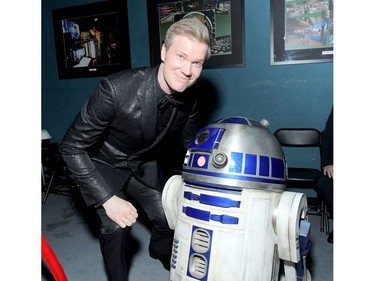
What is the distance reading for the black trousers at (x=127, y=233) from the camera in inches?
60.1

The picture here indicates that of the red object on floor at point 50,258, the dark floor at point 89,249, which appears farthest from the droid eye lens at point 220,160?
the dark floor at point 89,249

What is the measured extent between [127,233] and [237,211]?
0.61 metres

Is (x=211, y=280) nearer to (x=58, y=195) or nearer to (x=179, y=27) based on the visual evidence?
(x=179, y=27)

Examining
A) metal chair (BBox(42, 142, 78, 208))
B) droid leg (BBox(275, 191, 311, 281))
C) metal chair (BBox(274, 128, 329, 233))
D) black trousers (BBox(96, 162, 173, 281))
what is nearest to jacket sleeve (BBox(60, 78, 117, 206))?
black trousers (BBox(96, 162, 173, 281))

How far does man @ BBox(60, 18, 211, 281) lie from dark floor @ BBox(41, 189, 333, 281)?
486mm

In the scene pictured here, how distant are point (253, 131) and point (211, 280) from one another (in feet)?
1.96

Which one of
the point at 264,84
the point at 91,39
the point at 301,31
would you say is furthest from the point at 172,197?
the point at 91,39

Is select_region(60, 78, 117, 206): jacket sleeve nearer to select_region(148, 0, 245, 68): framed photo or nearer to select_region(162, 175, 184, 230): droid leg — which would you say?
select_region(162, 175, 184, 230): droid leg

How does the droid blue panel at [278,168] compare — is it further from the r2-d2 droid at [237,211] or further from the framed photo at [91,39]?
the framed photo at [91,39]

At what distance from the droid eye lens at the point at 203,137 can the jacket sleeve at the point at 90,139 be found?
1.32 ft

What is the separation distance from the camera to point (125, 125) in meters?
1.51
